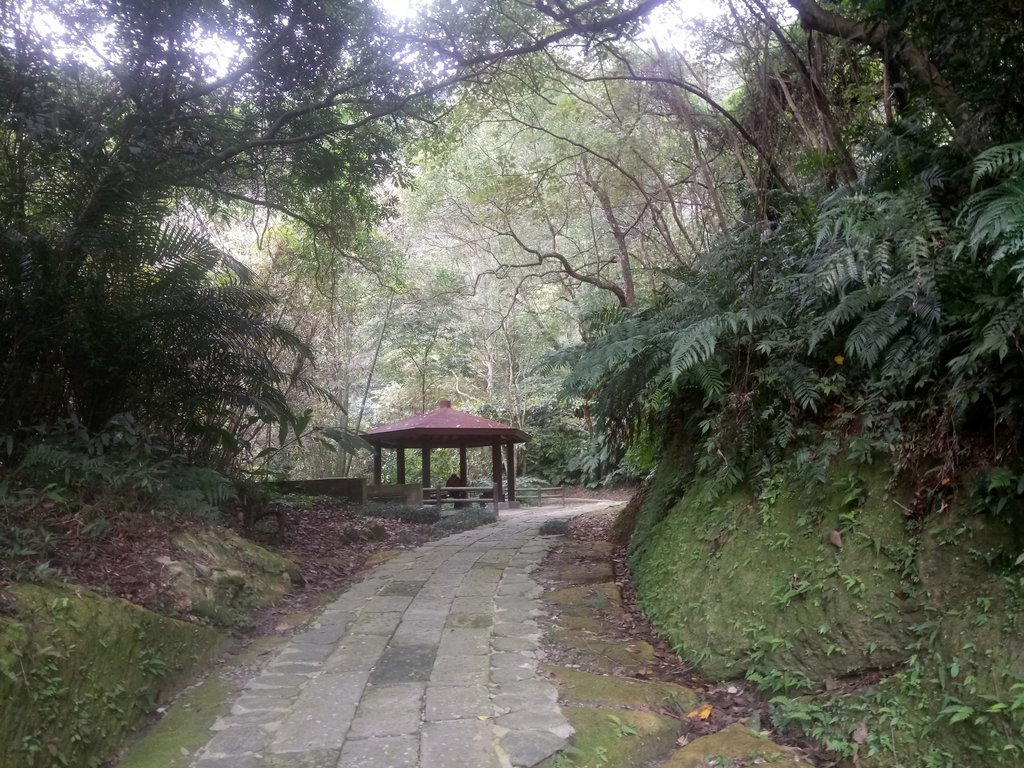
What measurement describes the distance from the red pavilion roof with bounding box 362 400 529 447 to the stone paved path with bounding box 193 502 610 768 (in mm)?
6926

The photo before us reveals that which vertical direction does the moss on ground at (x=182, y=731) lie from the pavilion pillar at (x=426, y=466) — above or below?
below

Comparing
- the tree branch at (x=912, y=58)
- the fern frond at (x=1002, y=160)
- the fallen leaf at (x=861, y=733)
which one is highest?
the tree branch at (x=912, y=58)

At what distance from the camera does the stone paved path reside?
261 cm

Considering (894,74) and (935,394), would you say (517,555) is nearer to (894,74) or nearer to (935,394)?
(935,394)

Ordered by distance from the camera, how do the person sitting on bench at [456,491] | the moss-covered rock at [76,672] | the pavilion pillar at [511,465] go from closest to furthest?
the moss-covered rock at [76,672] → the person sitting on bench at [456,491] → the pavilion pillar at [511,465]

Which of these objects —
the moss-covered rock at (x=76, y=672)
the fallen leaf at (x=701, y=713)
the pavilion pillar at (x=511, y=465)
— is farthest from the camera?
the pavilion pillar at (x=511, y=465)

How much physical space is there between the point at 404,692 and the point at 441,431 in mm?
8941

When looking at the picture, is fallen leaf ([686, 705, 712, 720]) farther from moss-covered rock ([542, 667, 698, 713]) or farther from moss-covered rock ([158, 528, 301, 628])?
moss-covered rock ([158, 528, 301, 628])

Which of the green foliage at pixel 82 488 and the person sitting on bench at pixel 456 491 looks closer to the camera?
the green foliage at pixel 82 488

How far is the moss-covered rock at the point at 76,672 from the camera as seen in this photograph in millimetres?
2316

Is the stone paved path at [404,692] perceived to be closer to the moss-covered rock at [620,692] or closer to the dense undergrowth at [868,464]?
the moss-covered rock at [620,692]

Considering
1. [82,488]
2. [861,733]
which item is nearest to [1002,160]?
[861,733]

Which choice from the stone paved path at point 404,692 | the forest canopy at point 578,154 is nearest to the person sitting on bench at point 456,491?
the forest canopy at point 578,154

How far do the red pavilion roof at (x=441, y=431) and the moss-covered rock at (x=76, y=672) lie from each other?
873 cm
